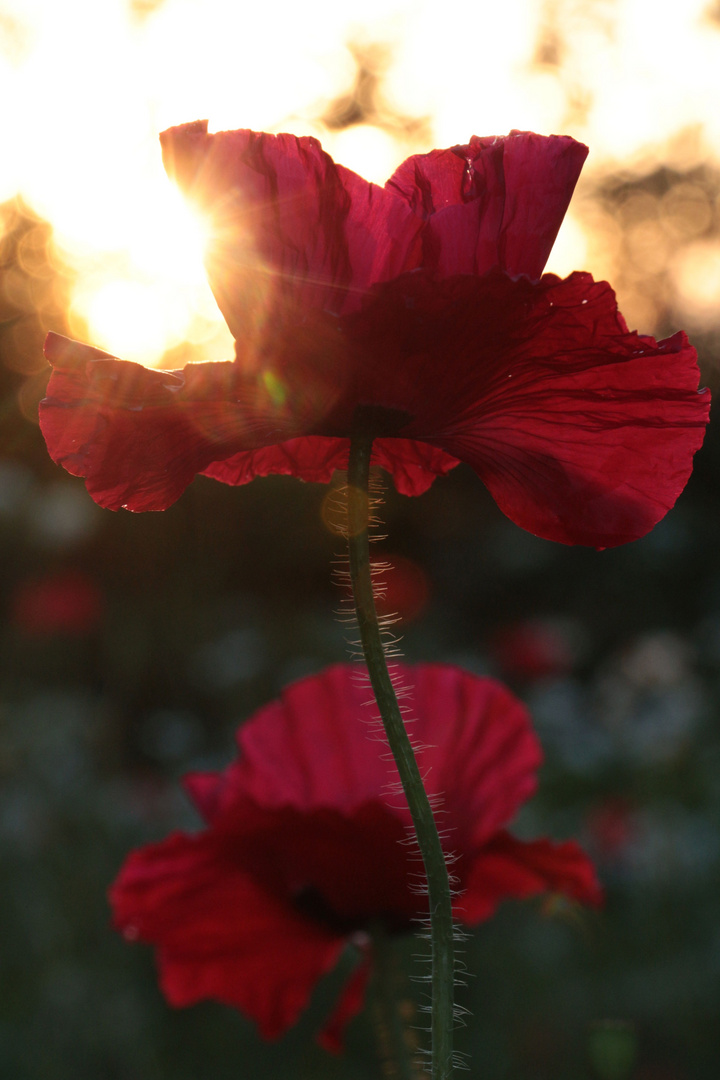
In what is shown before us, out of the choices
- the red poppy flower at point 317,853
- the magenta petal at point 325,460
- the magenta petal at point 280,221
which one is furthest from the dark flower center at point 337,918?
the magenta petal at point 280,221

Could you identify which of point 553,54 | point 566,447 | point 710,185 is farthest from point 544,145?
point 710,185

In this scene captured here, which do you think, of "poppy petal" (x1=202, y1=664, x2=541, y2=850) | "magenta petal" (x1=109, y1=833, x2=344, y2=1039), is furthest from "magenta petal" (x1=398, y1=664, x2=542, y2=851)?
"magenta petal" (x1=109, y1=833, x2=344, y2=1039)

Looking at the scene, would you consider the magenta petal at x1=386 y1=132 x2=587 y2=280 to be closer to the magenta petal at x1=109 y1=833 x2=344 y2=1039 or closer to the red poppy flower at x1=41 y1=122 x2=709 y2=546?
the red poppy flower at x1=41 y1=122 x2=709 y2=546

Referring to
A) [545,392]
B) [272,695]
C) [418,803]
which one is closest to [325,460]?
[545,392]

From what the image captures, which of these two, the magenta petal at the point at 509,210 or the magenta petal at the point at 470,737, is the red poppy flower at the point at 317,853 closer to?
the magenta petal at the point at 470,737

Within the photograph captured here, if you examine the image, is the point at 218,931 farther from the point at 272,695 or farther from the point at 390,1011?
the point at 272,695

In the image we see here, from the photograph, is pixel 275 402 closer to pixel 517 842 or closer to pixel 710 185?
pixel 517 842
